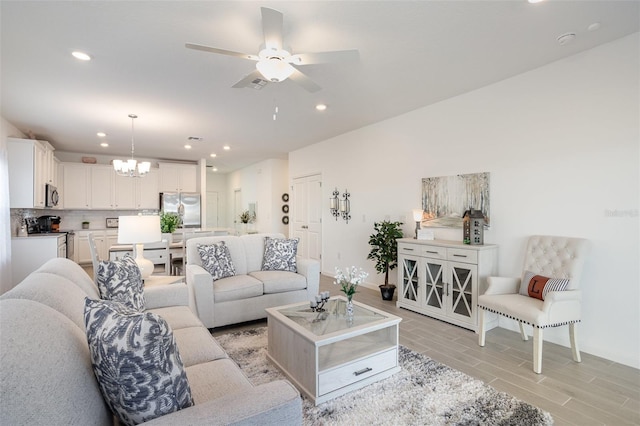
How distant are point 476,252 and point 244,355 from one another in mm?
2600

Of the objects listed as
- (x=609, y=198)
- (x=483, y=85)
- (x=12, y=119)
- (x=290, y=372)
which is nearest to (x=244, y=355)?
(x=290, y=372)

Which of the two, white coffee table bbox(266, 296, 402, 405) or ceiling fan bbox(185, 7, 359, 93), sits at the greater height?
ceiling fan bbox(185, 7, 359, 93)

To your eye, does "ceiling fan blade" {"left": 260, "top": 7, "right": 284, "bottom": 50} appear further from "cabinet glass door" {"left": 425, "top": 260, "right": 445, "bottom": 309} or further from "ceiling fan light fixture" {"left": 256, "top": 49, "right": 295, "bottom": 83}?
"cabinet glass door" {"left": 425, "top": 260, "right": 445, "bottom": 309}

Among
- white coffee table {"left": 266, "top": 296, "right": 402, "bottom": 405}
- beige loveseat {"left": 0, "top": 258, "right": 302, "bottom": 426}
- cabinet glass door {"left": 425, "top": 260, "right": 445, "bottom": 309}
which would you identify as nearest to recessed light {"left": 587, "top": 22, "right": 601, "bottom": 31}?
cabinet glass door {"left": 425, "top": 260, "right": 445, "bottom": 309}

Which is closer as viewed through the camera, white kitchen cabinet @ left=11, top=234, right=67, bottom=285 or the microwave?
white kitchen cabinet @ left=11, top=234, right=67, bottom=285

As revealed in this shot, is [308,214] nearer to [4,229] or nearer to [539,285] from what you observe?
[539,285]

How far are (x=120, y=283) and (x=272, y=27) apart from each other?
2.07 metres

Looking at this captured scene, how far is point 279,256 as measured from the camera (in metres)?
4.10

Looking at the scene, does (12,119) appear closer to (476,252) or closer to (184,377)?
(184,377)

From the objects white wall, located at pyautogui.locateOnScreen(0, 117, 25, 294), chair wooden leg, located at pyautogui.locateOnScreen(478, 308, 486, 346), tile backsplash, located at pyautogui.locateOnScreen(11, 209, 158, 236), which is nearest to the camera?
chair wooden leg, located at pyautogui.locateOnScreen(478, 308, 486, 346)

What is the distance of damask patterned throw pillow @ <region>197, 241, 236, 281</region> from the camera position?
145 inches

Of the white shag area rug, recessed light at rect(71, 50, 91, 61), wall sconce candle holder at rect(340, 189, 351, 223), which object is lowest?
the white shag area rug

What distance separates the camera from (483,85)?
3598 millimetres

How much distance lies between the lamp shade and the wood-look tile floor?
127 centimetres
